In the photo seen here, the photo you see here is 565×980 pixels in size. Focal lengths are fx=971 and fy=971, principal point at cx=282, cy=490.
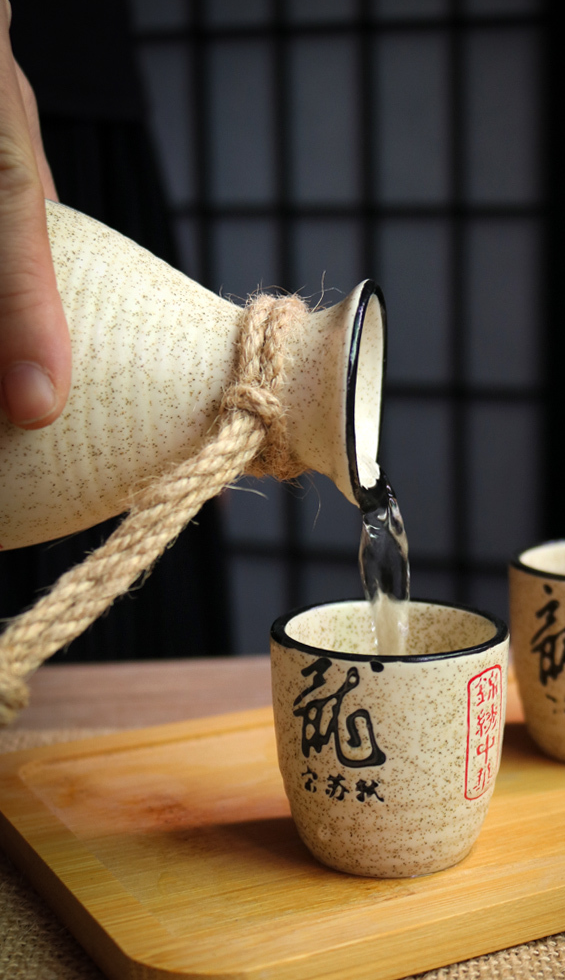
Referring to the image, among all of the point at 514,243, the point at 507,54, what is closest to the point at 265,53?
the point at 507,54

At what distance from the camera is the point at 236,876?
61 cm

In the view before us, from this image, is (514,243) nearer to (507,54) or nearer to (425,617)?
(507,54)

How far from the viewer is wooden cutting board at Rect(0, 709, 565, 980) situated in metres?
0.52

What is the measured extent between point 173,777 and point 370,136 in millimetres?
1852

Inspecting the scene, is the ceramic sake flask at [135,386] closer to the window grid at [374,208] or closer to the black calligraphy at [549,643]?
the black calligraphy at [549,643]

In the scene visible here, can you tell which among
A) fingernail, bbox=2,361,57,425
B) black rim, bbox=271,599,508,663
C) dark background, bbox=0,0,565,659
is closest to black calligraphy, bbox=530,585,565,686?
black rim, bbox=271,599,508,663

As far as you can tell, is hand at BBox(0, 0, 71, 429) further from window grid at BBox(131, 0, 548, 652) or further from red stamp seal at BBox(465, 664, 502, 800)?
window grid at BBox(131, 0, 548, 652)

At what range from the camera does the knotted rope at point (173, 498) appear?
46 centimetres

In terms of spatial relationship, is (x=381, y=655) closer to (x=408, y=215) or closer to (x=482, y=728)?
(x=482, y=728)

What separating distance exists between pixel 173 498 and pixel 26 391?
0.31 feet

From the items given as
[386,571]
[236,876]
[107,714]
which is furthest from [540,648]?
[107,714]

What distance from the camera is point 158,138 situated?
2.41m

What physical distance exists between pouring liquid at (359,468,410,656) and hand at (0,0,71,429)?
0.71ft

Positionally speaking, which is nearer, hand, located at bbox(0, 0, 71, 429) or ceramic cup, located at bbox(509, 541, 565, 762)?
hand, located at bbox(0, 0, 71, 429)
